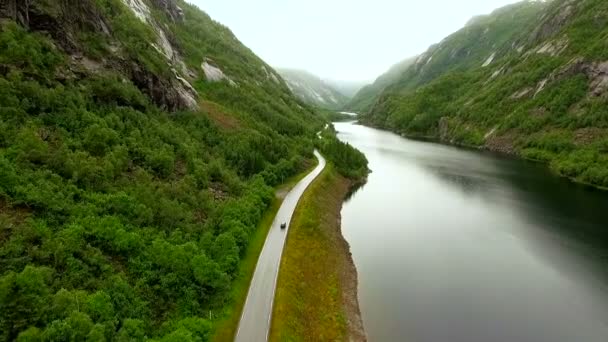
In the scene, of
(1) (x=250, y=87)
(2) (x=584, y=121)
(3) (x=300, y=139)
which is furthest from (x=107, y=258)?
(2) (x=584, y=121)

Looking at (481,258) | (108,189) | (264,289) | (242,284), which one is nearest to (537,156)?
(481,258)

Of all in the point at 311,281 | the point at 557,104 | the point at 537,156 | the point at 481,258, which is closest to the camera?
the point at 311,281

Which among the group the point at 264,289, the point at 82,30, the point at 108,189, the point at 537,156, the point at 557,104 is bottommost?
the point at 264,289

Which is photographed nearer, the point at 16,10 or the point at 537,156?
the point at 16,10

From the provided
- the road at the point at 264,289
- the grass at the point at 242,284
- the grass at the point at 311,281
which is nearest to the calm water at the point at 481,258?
the grass at the point at 311,281

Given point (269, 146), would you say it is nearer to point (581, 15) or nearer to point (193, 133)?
point (193, 133)

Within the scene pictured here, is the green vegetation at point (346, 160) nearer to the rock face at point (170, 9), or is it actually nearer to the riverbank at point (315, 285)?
the riverbank at point (315, 285)

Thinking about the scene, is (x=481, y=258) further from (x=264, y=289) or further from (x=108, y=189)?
(x=108, y=189)
